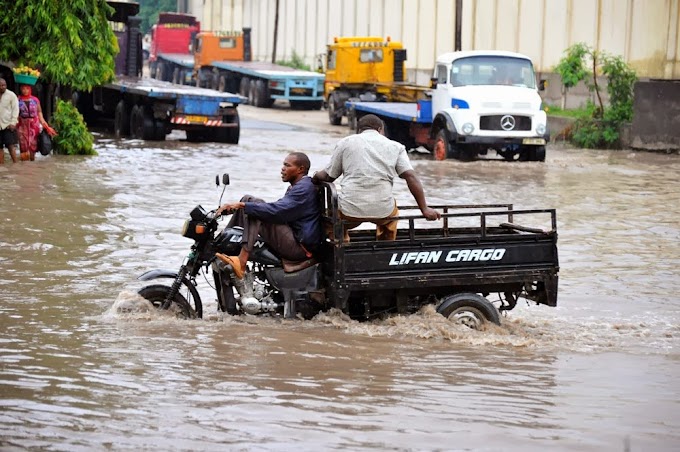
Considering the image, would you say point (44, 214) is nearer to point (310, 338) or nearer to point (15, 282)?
point (15, 282)

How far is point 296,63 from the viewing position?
2224 inches

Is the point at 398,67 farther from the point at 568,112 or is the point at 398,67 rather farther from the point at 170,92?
the point at 170,92

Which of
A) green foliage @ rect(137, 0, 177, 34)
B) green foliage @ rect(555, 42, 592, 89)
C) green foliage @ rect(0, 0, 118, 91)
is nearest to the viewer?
green foliage @ rect(0, 0, 118, 91)

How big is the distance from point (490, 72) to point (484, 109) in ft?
3.54

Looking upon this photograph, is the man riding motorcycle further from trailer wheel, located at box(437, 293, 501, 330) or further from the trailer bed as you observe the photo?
the trailer bed

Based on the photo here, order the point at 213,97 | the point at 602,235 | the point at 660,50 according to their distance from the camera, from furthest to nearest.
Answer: the point at 660,50 → the point at 213,97 → the point at 602,235

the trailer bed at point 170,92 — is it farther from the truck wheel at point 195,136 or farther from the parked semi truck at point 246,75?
the parked semi truck at point 246,75

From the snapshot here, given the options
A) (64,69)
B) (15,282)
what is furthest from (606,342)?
(64,69)

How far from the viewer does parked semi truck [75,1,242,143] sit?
2809 cm

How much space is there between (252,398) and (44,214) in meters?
9.00

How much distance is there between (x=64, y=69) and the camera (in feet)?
78.1

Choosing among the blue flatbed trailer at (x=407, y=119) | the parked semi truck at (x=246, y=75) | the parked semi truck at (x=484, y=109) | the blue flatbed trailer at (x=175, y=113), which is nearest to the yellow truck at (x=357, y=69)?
the parked semi truck at (x=246, y=75)

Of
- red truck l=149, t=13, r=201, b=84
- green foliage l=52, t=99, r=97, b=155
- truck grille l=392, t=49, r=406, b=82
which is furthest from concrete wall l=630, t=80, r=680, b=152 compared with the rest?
red truck l=149, t=13, r=201, b=84

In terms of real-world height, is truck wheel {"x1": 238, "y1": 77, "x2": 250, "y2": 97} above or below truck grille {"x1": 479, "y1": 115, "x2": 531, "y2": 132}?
above
